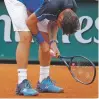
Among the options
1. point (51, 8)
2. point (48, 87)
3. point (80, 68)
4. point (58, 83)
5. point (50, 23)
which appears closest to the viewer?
point (51, 8)

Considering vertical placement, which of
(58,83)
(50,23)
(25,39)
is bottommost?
(58,83)

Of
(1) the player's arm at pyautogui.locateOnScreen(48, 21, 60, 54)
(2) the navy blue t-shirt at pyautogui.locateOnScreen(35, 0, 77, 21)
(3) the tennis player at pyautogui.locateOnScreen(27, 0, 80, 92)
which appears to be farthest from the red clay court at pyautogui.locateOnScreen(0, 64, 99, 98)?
(2) the navy blue t-shirt at pyautogui.locateOnScreen(35, 0, 77, 21)

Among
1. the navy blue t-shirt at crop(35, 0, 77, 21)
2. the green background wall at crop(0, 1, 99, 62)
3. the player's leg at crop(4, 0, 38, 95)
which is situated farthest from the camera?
the green background wall at crop(0, 1, 99, 62)

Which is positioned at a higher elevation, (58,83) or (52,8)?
(52,8)

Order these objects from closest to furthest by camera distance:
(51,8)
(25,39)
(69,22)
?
(69,22) → (51,8) → (25,39)

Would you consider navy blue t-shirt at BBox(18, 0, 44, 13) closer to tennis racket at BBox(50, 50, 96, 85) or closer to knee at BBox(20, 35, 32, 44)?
knee at BBox(20, 35, 32, 44)

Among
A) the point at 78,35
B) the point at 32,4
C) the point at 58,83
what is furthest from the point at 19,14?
the point at 78,35

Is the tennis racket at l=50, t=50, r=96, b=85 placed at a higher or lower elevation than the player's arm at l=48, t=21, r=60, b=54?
lower

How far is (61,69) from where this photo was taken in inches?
303

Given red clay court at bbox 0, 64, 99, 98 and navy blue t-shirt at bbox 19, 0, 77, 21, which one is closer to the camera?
navy blue t-shirt at bbox 19, 0, 77, 21

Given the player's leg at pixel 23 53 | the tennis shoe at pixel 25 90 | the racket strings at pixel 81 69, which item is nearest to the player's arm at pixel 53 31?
the player's leg at pixel 23 53

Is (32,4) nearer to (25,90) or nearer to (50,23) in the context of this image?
(50,23)

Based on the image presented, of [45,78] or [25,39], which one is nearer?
[25,39]

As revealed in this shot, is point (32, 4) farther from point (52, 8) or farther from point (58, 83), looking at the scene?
point (58, 83)
